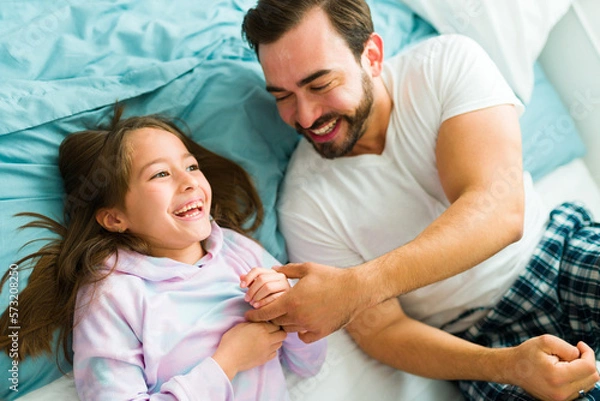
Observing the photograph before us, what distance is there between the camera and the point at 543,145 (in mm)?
1812

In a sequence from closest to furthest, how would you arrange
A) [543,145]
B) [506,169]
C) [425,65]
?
[506,169] → [425,65] → [543,145]

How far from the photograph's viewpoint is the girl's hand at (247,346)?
43.3 inches

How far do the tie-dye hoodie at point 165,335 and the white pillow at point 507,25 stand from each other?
105cm

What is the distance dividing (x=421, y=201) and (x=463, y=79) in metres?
0.31

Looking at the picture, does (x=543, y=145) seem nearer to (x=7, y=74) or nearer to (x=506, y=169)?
(x=506, y=169)

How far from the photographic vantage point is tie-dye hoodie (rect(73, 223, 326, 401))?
3.41 feet

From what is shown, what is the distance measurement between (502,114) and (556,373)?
0.58 m

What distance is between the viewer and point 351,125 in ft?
4.58

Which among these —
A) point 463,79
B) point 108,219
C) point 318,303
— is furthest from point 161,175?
point 463,79

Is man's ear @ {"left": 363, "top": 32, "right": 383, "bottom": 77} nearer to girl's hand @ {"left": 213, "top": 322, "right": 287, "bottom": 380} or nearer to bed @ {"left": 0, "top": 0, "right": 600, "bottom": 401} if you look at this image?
bed @ {"left": 0, "top": 0, "right": 600, "bottom": 401}

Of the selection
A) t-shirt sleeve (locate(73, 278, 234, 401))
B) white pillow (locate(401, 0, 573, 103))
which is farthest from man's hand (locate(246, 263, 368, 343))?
white pillow (locate(401, 0, 573, 103))

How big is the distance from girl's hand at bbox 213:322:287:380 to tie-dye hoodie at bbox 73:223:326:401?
0.09ft

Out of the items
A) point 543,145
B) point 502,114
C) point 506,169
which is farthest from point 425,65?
point 543,145

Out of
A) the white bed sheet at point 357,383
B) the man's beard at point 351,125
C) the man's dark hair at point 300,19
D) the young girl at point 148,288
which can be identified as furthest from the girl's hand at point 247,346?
the man's dark hair at point 300,19
